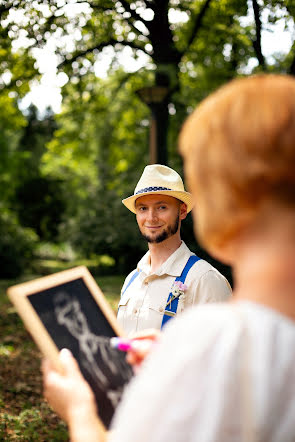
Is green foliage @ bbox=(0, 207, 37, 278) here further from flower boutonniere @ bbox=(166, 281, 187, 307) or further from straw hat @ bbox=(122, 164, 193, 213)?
flower boutonniere @ bbox=(166, 281, 187, 307)

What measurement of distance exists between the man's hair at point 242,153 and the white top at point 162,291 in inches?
80.6

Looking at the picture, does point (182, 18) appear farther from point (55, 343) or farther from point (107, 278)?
point (55, 343)

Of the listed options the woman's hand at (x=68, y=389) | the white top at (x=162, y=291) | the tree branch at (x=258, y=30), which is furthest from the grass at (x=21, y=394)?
the tree branch at (x=258, y=30)

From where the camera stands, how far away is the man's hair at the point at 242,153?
899 mm

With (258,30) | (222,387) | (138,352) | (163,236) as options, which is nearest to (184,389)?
(222,387)

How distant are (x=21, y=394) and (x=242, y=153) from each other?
6061 millimetres

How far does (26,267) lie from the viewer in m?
17.5

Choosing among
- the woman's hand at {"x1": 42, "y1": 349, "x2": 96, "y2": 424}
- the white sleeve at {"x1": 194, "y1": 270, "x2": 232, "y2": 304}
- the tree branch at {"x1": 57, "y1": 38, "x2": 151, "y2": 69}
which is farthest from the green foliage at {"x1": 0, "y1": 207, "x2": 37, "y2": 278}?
the woman's hand at {"x1": 42, "y1": 349, "x2": 96, "y2": 424}

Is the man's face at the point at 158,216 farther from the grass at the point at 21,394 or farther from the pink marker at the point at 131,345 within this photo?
the grass at the point at 21,394

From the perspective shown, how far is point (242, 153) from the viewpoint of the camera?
915mm

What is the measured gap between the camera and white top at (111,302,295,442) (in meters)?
0.83

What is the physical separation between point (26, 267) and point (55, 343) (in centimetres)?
1681

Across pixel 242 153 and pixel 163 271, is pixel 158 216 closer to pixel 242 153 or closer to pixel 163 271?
pixel 163 271

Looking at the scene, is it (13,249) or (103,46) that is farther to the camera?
(13,249)
